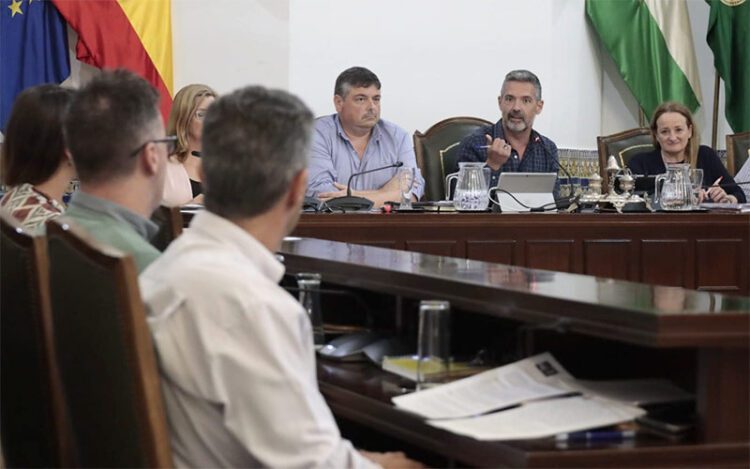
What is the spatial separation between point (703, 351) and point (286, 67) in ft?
16.2

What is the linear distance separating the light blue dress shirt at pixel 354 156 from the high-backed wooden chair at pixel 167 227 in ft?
8.11

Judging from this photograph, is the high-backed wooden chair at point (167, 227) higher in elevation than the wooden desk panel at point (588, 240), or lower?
higher

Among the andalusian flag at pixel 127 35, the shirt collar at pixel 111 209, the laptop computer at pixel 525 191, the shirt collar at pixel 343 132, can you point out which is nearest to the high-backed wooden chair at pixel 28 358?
the shirt collar at pixel 111 209

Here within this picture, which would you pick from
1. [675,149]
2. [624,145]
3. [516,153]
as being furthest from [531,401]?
[624,145]

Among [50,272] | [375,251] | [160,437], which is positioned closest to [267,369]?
[160,437]

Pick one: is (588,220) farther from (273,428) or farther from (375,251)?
(273,428)

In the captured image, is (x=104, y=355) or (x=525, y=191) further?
(x=525, y=191)

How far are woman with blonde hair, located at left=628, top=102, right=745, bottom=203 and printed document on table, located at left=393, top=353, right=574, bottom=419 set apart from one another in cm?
380

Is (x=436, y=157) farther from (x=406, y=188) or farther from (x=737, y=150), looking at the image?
(x=737, y=150)

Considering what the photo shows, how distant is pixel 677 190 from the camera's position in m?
4.60

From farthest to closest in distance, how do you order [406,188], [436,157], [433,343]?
[436,157], [406,188], [433,343]

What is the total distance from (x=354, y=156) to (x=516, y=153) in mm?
729

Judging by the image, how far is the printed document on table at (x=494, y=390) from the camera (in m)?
1.84

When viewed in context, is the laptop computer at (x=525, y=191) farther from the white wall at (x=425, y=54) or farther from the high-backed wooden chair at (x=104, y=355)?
the high-backed wooden chair at (x=104, y=355)
